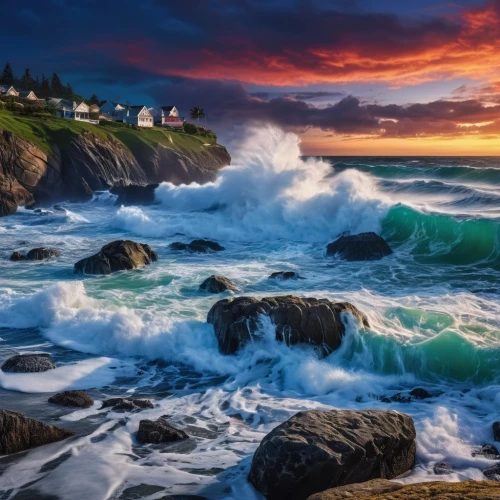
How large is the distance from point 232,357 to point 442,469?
5.74 m

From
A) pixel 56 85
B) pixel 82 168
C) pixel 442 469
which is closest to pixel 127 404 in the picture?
pixel 442 469

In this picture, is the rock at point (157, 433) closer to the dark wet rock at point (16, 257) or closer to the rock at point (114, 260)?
the rock at point (114, 260)

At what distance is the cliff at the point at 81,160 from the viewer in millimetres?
50500

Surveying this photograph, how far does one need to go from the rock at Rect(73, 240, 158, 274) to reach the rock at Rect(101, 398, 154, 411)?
11.2 m

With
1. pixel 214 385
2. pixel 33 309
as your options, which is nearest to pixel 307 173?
pixel 33 309

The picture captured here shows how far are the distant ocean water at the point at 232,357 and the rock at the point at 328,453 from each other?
1.10 ft

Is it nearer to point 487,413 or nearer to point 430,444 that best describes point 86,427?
point 430,444

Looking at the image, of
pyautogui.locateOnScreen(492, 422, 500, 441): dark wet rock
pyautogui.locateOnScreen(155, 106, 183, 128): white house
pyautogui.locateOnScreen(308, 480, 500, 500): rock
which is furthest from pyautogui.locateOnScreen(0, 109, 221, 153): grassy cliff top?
→ pyautogui.locateOnScreen(308, 480, 500, 500): rock

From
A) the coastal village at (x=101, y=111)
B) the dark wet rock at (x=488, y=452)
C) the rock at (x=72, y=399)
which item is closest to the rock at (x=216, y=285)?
the rock at (x=72, y=399)

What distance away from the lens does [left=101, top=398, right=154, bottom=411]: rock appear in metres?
9.44

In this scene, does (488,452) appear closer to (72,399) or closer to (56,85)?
(72,399)

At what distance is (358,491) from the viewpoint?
5.04 m

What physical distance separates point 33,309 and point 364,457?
11.2m

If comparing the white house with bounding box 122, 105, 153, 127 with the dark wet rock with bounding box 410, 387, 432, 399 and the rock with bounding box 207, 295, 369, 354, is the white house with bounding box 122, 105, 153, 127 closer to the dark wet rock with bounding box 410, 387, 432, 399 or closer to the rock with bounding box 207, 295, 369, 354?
the rock with bounding box 207, 295, 369, 354
